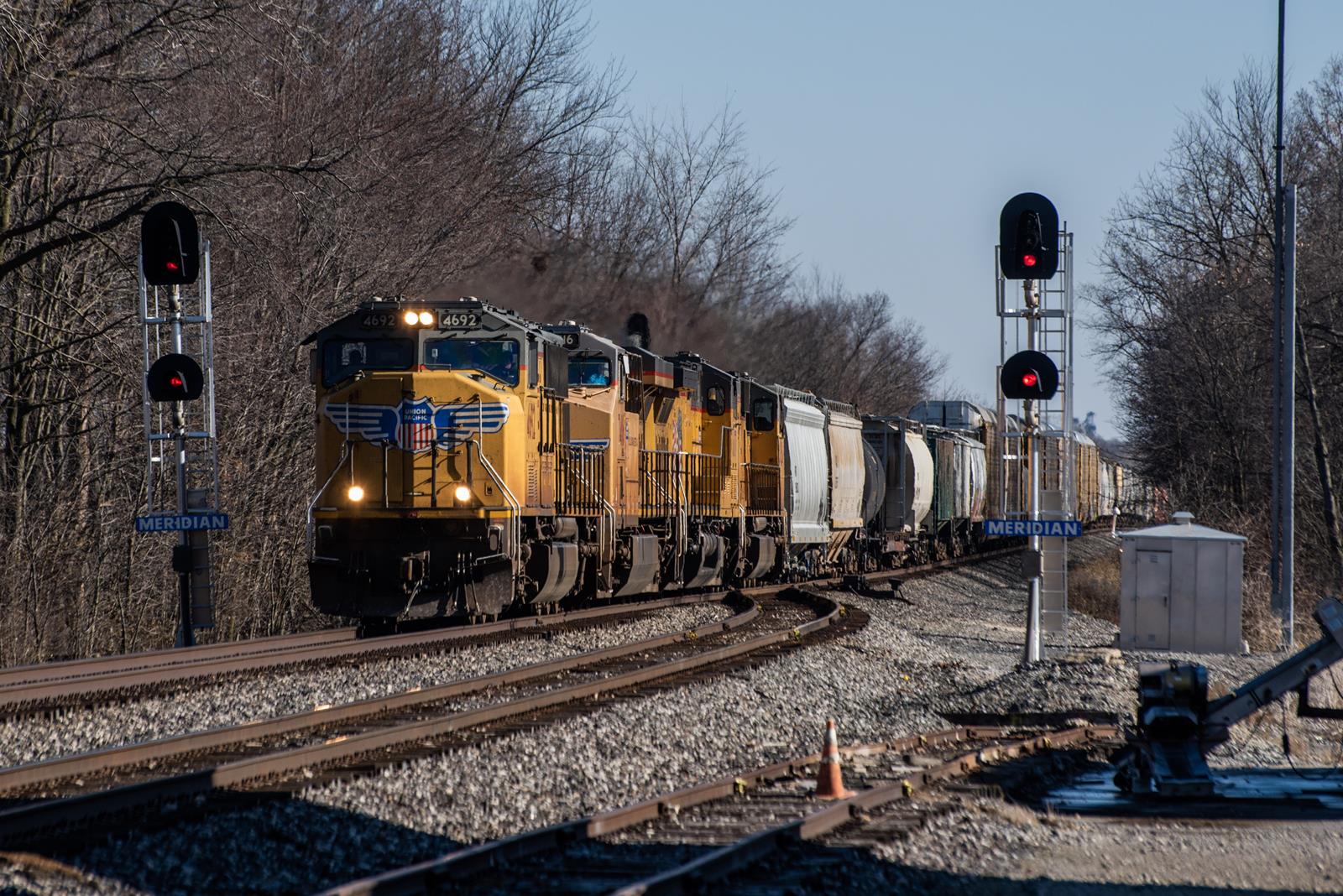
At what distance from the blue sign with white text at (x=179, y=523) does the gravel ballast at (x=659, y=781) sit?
5410 millimetres

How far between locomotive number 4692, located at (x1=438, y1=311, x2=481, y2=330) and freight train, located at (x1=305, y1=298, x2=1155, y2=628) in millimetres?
17

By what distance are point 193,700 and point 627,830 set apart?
4.99m

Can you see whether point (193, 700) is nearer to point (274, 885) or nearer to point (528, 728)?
point (528, 728)

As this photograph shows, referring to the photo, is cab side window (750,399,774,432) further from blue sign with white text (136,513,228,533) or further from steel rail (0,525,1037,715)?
blue sign with white text (136,513,228,533)

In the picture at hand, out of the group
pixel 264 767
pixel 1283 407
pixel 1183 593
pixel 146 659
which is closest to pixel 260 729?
pixel 264 767

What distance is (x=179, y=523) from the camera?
14094 millimetres

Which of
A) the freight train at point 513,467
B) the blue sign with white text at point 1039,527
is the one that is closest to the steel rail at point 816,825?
the blue sign with white text at point 1039,527

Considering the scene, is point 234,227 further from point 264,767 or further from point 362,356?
point 264,767

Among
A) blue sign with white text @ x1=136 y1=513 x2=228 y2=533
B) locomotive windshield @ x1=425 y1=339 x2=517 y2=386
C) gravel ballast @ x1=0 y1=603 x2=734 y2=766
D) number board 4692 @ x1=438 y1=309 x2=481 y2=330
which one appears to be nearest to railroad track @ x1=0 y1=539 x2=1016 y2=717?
gravel ballast @ x1=0 y1=603 x2=734 y2=766

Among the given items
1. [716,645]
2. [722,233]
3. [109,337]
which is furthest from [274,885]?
[722,233]

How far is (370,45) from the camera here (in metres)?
26.5

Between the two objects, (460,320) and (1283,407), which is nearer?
(460,320)

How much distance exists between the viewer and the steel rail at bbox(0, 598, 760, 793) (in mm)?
7582

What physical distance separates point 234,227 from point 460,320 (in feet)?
10.2
